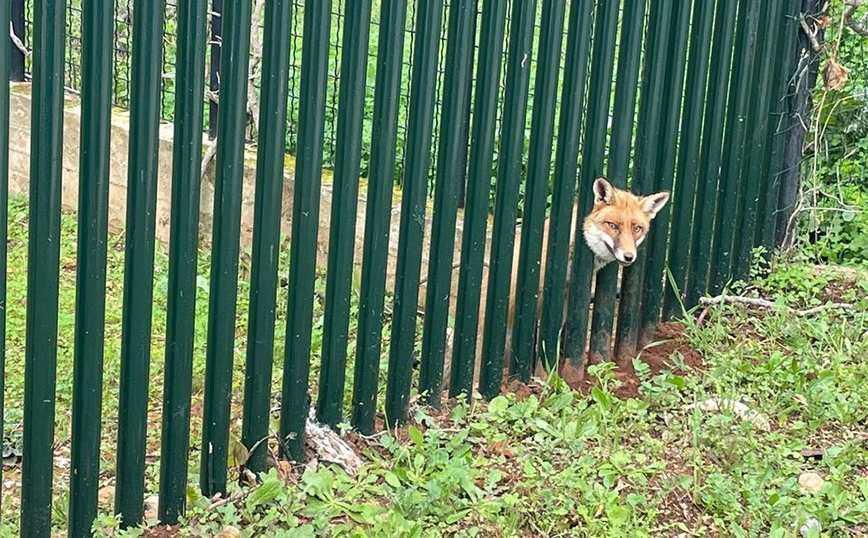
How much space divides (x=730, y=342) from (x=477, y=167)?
71.5 inches

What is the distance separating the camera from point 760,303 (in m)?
5.94

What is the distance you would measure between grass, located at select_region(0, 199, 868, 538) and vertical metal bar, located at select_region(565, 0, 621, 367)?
0.74ft

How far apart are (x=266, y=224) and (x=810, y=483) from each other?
2227 millimetres

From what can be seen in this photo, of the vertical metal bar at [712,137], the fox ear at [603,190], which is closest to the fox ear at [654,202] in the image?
the fox ear at [603,190]

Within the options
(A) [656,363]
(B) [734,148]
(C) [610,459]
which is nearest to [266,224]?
(C) [610,459]

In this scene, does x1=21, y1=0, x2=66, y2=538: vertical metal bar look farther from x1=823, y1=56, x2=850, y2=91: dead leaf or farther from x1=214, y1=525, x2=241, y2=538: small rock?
x1=823, y1=56, x2=850, y2=91: dead leaf

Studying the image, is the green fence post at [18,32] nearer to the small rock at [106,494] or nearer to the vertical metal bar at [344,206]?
the small rock at [106,494]

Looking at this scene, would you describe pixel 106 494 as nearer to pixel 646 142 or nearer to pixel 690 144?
pixel 646 142

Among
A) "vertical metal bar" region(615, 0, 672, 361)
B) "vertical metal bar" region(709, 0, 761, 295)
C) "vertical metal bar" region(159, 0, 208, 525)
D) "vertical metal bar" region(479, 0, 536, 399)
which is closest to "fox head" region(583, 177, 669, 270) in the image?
"vertical metal bar" region(615, 0, 672, 361)

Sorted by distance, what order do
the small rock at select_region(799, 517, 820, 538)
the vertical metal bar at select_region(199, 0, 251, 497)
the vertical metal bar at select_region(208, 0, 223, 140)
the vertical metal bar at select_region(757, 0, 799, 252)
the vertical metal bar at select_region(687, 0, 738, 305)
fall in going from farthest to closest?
the vertical metal bar at select_region(208, 0, 223, 140)
the vertical metal bar at select_region(757, 0, 799, 252)
the vertical metal bar at select_region(687, 0, 738, 305)
the small rock at select_region(799, 517, 820, 538)
the vertical metal bar at select_region(199, 0, 251, 497)

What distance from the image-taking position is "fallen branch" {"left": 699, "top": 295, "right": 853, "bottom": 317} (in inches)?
231

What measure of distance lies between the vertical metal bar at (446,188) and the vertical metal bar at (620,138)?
0.92 m

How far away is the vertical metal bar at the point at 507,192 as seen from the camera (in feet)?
15.0

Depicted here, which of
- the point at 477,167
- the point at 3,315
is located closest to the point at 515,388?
the point at 477,167
